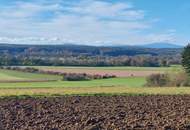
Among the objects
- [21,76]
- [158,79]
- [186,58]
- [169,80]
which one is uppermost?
[186,58]

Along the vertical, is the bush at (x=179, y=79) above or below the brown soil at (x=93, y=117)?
below

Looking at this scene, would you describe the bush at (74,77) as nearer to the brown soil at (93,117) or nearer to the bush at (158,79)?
the bush at (158,79)

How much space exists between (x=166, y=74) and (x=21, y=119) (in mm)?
51165

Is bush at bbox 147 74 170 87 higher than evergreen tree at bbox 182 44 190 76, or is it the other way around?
evergreen tree at bbox 182 44 190 76

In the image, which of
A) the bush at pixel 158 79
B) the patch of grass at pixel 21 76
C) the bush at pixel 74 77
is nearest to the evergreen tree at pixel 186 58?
the bush at pixel 158 79

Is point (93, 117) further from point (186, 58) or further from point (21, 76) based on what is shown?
point (21, 76)

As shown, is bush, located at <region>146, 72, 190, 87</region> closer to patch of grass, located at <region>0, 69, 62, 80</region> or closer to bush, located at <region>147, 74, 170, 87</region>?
bush, located at <region>147, 74, 170, 87</region>

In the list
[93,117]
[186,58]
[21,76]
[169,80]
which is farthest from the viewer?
[21,76]

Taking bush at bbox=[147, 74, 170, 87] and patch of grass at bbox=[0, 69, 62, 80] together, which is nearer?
bush at bbox=[147, 74, 170, 87]

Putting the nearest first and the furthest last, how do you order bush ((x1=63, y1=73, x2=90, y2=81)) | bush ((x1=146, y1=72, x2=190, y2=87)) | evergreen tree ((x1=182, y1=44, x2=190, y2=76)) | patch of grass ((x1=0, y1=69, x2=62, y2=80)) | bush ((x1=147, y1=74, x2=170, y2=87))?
1. bush ((x1=146, y1=72, x2=190, y2=87))
2. bush ((x1=147, y1=74, x2=170, y2=87))
3. evergreen tree ((x1=182, y1=44, x2=190, y2=76))
4. patch of grass ((x1=0, y1=69, x2=62, y2=80))
5. bush ((x1=63, y1=73, x2=90, y2=81))

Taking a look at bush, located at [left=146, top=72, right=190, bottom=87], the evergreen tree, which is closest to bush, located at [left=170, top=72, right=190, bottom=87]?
bush, located at [left=146, top=72, right=190, bottom=87]

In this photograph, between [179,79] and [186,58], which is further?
[186,58]

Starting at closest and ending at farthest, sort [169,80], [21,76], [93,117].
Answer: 1. [93,117]
2. [169,80]
3. [21,76]

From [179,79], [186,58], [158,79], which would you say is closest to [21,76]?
[158,79]
